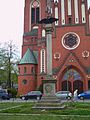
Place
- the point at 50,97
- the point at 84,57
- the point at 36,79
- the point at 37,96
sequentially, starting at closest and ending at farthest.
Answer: the point at 50,97, the point at 37,96, the point at 84,57, the point at 36,79

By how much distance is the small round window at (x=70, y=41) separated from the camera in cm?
4681

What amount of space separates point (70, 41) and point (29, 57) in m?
9.27

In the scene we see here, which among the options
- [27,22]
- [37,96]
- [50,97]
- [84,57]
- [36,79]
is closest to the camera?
[50,97]

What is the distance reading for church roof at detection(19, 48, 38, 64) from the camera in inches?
1961

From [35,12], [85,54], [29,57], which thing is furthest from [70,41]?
[35,12]

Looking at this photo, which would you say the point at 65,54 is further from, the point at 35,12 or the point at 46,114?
the point at 46,114

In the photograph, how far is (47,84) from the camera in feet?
63.9

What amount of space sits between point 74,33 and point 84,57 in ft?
17.0

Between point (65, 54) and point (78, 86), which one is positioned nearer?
point (78, 86)

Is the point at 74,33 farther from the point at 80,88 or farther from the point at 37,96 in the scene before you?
the point at 37,96

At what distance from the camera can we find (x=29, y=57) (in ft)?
165

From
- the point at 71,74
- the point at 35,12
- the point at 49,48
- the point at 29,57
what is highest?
the point at 35,12

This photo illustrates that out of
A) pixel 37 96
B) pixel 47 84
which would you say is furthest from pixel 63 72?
pixel 47 84

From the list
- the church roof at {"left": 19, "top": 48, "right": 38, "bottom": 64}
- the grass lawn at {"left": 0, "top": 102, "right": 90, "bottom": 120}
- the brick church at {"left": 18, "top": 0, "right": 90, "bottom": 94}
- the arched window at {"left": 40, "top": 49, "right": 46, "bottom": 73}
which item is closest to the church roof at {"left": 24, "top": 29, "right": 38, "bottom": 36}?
the church roof at {"left": 19, "top": 48, "right": 38, "bottom": 64}
